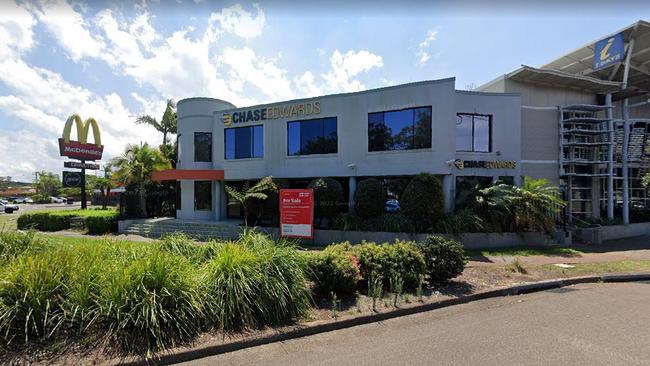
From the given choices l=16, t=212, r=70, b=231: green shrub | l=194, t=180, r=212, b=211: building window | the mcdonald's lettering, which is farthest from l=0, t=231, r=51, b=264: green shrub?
the mcdonald's lettering

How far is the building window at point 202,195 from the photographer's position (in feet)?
64.2

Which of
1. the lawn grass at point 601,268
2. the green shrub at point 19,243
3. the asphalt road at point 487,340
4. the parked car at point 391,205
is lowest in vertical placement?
the lawn grass at point 601,268

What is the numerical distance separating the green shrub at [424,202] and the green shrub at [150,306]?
994cm

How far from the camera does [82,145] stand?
2692cm

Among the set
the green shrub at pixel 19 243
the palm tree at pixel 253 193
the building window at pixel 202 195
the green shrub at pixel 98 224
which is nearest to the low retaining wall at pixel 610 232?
the palm tree at pixel 253 193

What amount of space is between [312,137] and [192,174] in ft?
25.7

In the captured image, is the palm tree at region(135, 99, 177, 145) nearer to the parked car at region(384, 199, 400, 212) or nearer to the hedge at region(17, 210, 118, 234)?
the hedge at region(17, 210, 118, 234)

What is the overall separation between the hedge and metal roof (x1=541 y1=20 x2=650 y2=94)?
97.9ft

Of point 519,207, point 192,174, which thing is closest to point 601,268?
point 519,207

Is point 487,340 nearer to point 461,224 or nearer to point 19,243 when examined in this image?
point 461,224

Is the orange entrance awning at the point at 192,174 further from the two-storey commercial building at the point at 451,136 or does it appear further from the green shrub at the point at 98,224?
the green shrub at the point at 98,224

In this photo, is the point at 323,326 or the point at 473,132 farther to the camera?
the point at 473,132

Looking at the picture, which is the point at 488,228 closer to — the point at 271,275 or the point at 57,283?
the point at 271,275

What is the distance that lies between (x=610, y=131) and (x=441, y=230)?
40.3ft
